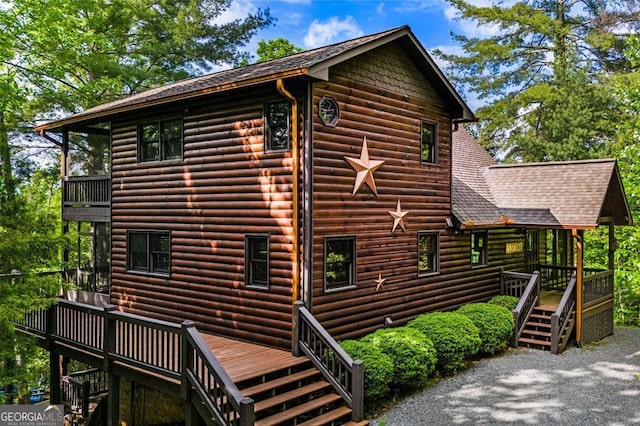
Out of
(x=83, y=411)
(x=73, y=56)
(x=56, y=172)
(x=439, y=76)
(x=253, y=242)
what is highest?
(x=73, y=56)

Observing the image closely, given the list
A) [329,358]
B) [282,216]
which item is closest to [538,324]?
[329,358]

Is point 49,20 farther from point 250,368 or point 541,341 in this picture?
point 541,341

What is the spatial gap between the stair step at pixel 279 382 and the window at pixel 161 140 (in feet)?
18.7

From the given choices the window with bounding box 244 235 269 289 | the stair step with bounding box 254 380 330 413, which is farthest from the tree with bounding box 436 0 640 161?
the stair step with bounding box 254 380 330 413

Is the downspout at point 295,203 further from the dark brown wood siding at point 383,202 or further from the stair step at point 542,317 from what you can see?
the stair step at point 542,317

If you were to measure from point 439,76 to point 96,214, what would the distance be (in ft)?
31.0

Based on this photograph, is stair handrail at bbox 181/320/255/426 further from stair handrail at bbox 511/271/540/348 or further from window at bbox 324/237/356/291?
stair handrail at bbox 511/271/540/348

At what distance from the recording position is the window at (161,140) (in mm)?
11102

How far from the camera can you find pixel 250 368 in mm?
7684

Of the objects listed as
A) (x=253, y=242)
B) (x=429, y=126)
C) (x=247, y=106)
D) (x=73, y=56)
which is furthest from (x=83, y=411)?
(x=73, y=56)

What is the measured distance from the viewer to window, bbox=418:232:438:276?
12.0 metres

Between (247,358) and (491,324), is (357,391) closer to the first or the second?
(247,358)

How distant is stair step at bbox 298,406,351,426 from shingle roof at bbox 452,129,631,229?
631 centimetres

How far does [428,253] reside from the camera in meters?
12.1
